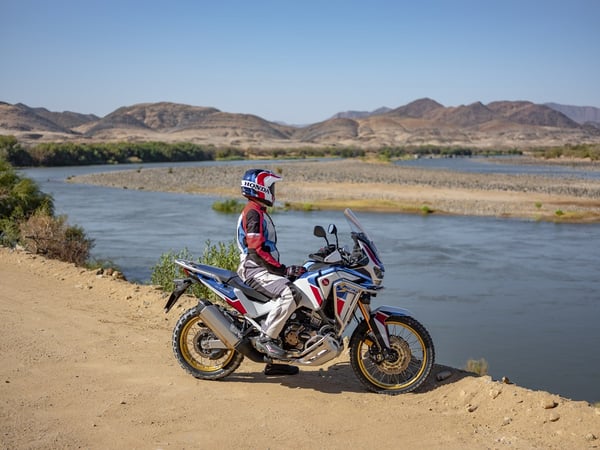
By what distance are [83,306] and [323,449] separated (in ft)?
17.0

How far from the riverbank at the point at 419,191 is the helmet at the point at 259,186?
2477 cm

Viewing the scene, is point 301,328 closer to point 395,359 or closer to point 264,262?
point 264,262

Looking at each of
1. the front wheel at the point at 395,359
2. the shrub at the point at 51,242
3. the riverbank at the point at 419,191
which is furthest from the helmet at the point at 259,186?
the riverbank at the point at 419,191

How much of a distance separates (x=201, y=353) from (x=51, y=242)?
834cm

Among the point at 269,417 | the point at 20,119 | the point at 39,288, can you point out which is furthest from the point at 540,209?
the point at 20,119

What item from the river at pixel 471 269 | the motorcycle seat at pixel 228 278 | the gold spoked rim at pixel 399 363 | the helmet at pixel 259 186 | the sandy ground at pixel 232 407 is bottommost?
the river at pixel 471 269

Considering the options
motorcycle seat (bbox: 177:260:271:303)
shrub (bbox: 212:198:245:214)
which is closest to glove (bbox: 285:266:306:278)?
motorcycle seat (bbox: 177:260:271:303)

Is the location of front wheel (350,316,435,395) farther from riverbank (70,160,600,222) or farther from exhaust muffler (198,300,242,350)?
riverbank (70,160,600,222)

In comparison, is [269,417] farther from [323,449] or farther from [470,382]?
[470,382]

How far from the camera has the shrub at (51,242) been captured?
13.6m

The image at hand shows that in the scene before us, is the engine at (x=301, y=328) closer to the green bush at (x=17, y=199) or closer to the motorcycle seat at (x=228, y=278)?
the motorcycle seat at (x=228, y=278)

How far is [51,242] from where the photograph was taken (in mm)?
13742

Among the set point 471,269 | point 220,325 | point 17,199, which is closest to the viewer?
point 220,325

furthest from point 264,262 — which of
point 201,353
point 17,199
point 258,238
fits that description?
point 17,199
